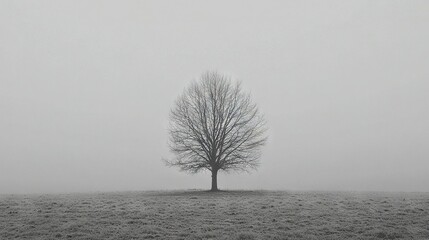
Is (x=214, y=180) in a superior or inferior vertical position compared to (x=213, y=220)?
superior

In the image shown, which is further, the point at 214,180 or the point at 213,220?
the point at 214,180

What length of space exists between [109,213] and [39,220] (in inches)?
151

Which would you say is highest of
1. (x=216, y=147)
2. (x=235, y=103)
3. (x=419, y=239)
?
(x=235, y=103)

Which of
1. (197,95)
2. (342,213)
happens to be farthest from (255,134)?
(342,213)

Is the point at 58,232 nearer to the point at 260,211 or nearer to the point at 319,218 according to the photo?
the point at 260,211

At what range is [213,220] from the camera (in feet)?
63.9

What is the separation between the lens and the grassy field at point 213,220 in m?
16.3

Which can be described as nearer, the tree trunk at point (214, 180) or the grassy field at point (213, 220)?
the grassy field at point (213, 220)

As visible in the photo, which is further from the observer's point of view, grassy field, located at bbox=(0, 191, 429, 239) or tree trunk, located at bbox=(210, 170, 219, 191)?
tree trunk, located at bbox=(210, 170, 219, 191)

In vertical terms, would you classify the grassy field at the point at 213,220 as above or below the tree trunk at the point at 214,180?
below

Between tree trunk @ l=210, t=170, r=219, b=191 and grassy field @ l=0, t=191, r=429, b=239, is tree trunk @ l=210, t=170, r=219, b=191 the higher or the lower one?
the higher one

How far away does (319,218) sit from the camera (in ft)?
65.8

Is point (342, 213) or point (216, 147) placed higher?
point (216, 147)

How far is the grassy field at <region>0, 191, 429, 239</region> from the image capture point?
642 inches
